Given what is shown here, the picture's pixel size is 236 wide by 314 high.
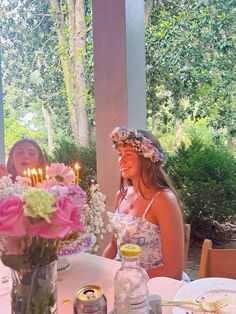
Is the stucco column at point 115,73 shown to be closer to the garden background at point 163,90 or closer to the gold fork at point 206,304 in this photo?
the garden background at point 163,90

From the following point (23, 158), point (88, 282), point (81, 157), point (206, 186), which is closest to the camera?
point (88, 282)

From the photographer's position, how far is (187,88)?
3754mm

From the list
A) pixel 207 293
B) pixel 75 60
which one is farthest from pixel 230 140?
pixel 207 293

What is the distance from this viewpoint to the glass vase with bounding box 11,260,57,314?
833mm

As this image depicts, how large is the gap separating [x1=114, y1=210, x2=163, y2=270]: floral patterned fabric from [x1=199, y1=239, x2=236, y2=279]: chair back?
33 centimetres

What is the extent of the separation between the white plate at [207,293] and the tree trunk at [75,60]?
10.3ft

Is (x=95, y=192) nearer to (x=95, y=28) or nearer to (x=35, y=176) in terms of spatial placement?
(x=35, y=176)

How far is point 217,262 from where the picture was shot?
1340mm

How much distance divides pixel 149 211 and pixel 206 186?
1.56 meters

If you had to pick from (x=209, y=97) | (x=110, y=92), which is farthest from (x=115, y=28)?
(x=209, y=97)

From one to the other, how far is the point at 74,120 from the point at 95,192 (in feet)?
10.4

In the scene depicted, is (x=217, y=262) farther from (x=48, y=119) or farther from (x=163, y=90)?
(x=48, y=119)

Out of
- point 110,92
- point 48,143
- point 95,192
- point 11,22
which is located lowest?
point 48,143

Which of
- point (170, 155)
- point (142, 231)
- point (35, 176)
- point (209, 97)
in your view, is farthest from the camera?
point (209, 97)
